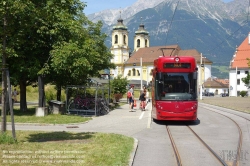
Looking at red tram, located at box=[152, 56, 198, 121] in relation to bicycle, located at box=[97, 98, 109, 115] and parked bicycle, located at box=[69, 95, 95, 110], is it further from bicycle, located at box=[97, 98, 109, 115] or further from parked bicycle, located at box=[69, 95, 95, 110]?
parked bicycle, located at box=[69, 95, 95, 110]

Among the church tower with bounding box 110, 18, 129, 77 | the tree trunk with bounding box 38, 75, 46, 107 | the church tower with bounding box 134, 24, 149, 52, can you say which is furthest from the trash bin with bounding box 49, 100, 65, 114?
the church tower with bounding box 134, 24, 149, 52

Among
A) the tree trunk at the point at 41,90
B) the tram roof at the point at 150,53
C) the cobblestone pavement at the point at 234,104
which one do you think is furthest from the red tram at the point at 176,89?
the tram roof at the point at 150,53

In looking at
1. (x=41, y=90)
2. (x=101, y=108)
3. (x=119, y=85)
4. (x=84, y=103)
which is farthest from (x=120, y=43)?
(x=41, y=90)

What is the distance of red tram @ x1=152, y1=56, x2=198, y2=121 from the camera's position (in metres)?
17.0

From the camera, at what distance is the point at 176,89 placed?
1725 cm

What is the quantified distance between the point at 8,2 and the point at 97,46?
21.5 metres

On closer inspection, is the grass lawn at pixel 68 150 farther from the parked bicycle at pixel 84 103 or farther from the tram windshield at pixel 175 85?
the parked bicycle at pixel 84 103

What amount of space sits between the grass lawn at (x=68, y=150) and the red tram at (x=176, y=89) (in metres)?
4.88

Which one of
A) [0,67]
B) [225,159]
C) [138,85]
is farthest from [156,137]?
[138,85]

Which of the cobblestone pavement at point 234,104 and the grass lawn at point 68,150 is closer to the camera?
the grass lawn at point 68,150

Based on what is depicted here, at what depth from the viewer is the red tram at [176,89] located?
17.0m

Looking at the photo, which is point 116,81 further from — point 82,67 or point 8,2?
point 8,2

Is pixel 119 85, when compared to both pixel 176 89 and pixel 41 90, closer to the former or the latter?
pixel 41 90

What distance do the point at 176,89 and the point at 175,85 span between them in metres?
0.20
